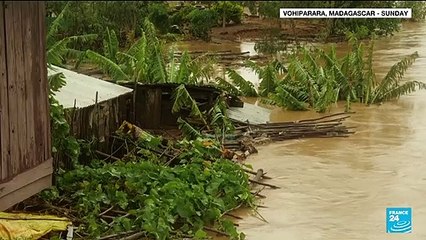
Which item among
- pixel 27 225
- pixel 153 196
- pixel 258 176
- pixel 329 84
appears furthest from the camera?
pixel 329 84

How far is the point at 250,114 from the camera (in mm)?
13336

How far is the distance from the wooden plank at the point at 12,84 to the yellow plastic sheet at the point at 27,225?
905mm

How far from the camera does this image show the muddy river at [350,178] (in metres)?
8.30

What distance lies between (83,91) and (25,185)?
13.4 ft

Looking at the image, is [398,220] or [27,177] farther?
[398,220]

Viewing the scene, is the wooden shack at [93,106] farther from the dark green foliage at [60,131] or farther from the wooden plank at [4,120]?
the wooden plank at [4,120]

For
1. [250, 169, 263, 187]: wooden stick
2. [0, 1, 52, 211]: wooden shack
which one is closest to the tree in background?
[250, 169, 263, 187]: wooden stick

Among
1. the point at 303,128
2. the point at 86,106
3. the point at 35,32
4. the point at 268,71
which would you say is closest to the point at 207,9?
the point at 268,71

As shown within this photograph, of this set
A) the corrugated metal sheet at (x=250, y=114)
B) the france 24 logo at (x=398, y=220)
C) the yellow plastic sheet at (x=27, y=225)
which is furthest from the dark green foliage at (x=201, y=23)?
the yellow plastic sheet at (x=27, y=225)

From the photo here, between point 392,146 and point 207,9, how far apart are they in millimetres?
17200

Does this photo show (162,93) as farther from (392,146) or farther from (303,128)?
(392,146)

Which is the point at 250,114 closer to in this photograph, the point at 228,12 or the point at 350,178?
the point at 350,178

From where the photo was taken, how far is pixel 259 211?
28.9 ft

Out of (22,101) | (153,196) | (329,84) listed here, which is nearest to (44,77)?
(22,101)
